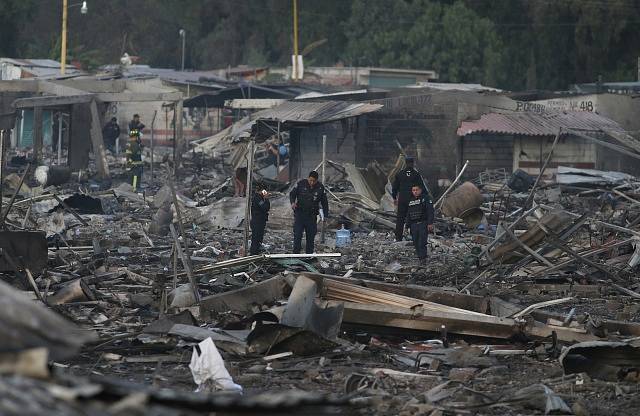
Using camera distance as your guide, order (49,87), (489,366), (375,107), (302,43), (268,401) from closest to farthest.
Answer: (268,401), (489,366), (375,107), (49,87), (302,43)

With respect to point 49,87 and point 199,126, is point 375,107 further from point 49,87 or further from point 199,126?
point 199,126

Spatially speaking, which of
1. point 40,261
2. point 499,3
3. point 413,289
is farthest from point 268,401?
point 499,3

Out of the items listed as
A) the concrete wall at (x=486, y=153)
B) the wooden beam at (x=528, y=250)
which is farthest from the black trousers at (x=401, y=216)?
the concrete wall at (x=486, y=153)

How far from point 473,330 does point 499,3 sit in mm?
57489

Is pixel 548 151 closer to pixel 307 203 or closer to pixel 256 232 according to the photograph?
pixel 307 203

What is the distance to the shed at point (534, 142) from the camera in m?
29.9

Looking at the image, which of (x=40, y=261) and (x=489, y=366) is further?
(x=40, y=261)

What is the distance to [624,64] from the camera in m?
58.7

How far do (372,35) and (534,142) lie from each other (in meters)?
35.5

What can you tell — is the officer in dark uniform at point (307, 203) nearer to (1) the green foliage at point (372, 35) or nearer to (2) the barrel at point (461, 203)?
(2) the barrel at point (461, 203)

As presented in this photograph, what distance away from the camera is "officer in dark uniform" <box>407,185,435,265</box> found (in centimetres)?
1608

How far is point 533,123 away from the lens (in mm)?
30562

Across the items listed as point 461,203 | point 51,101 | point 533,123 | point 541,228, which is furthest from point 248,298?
point 533,123

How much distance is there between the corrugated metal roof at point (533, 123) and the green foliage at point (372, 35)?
86.7 feet
